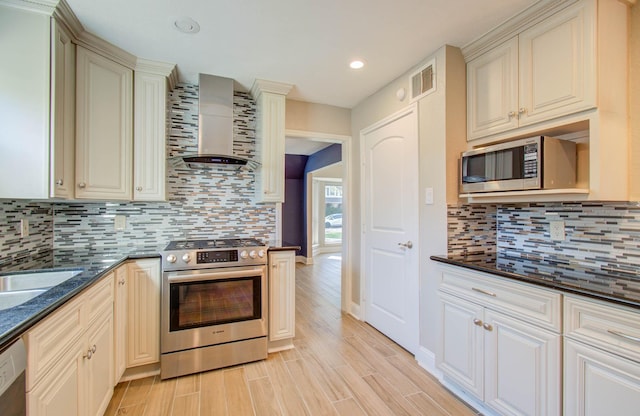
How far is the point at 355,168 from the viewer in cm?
341

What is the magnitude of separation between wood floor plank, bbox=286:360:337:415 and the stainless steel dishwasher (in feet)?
4.74

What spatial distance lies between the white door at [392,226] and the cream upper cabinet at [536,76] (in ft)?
1.68

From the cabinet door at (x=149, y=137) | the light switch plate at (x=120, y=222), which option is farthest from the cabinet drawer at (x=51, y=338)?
the light switch plate at (x=120, y=222)

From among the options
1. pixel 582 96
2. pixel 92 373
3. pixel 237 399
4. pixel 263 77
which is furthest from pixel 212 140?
pixel 582 96

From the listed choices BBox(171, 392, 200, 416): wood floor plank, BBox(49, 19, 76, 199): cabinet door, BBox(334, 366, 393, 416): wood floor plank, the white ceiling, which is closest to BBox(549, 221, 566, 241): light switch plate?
the white ceiling

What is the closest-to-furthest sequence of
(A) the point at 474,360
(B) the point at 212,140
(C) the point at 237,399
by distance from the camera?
(A) the point at 474,360, (C) the point at 237,399, (B) the point at 212,140

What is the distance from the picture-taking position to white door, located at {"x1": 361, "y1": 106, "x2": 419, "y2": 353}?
2.50m

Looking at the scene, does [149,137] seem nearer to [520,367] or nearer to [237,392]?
[237,392]

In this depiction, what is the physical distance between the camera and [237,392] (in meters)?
2.03

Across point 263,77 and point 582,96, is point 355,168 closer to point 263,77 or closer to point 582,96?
point 263,77

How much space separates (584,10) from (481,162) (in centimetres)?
92

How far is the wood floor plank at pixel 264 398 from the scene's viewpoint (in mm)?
1839

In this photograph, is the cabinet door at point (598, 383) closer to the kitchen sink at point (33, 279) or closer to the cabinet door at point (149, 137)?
the kitchen sink at point (33, 279)

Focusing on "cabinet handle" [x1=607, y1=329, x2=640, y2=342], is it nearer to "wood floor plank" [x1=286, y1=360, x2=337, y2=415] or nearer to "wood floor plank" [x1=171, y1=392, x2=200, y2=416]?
"wood floor plank" [x1=286, y1=360, x2=337, y2=415]
